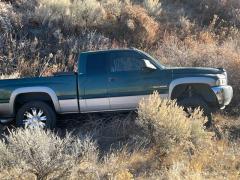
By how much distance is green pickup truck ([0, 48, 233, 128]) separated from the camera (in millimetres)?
10094

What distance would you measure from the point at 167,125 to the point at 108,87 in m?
2.33

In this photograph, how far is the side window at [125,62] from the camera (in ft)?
34.2

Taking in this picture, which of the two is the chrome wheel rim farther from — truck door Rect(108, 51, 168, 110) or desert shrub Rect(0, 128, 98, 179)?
desert shrub Rect(0, 128, 98, 179)

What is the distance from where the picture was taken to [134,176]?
7469 mm

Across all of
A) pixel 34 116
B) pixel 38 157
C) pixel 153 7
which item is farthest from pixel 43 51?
pixel 38 157

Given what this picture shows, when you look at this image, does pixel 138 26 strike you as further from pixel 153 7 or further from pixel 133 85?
pixel 133 85

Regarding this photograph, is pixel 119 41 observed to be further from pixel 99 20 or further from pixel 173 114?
pixel 173 114

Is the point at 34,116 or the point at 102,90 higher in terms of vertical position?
the point at 102,90

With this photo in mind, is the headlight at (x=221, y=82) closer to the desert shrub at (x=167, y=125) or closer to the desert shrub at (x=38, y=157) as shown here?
the desert shrub at (x=167, y=125)

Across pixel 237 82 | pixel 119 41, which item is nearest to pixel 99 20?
pixel 119 41

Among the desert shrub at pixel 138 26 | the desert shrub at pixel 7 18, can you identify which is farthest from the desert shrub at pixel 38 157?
the desert shrub at pixel 138 26

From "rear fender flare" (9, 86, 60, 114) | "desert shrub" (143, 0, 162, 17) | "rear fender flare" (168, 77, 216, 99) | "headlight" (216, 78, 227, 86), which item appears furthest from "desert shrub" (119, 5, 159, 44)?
"rear fender flare" (9, 86, 60, 114)

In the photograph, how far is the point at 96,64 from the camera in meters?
10.4

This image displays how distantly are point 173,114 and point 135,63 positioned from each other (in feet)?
8.25
